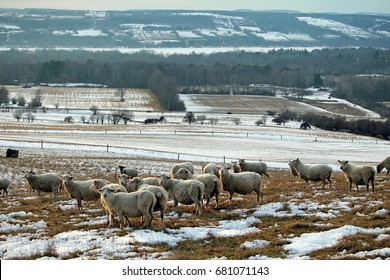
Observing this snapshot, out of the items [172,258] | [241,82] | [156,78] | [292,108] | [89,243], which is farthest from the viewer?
[241,82]

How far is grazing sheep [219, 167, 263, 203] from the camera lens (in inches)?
814

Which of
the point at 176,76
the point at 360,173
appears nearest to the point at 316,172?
the point at 360,173

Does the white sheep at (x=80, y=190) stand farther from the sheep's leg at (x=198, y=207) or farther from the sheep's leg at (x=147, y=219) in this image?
the sheep's leg at (x=147, y=219)

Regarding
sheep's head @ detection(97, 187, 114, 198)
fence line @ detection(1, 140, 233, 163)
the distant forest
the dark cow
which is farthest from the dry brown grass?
→ the distant forest

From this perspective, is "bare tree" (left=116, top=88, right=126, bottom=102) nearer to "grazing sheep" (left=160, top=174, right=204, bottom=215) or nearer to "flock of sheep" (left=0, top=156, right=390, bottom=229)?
"flock of sheep" (left=0, top=156, right=390, bottom=229)

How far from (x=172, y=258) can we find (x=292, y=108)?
11548 centimetres

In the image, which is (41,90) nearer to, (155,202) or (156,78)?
(156,78)

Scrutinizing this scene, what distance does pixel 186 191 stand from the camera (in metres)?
18.6

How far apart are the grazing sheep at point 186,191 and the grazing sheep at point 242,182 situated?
2.59 m

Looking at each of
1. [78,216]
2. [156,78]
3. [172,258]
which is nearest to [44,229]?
[78,216]

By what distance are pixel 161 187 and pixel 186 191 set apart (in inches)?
54.4

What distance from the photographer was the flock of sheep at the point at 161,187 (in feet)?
54.4

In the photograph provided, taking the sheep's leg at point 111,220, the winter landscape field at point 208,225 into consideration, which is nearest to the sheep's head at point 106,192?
the sheep's leg at point 111,220

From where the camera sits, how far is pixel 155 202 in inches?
647
